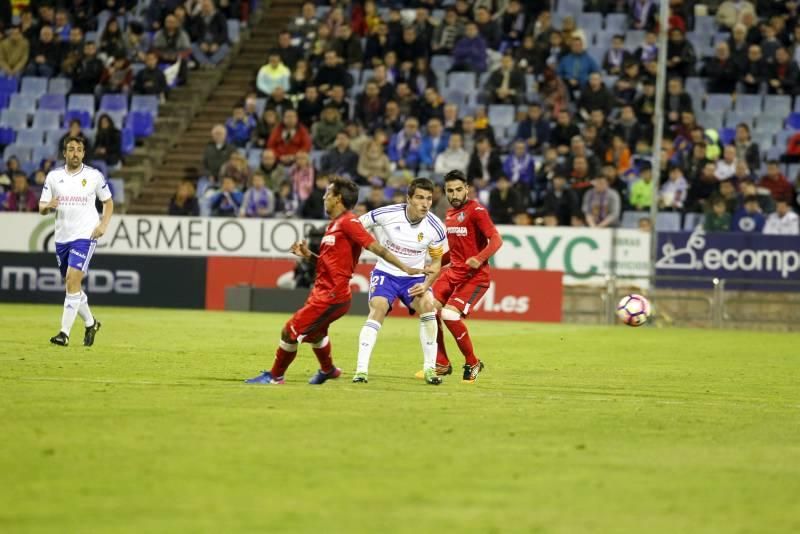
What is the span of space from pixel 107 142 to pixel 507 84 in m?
8.49

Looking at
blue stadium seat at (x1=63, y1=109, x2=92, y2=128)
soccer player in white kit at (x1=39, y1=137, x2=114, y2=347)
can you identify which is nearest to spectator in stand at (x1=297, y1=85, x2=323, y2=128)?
blue stadium seat at (x1=63, y1=109, x2=92, y2=128)

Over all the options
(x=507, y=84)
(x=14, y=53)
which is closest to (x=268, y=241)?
(x=507, y=84)

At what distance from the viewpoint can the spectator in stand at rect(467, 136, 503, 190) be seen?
94.6ft

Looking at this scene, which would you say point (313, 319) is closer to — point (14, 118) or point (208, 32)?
point (208, 32)

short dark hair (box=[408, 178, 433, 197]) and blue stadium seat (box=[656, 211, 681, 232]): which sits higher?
short dark hair (box=[408, 178, 433, 197])

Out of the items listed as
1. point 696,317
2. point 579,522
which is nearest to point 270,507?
point 579,522

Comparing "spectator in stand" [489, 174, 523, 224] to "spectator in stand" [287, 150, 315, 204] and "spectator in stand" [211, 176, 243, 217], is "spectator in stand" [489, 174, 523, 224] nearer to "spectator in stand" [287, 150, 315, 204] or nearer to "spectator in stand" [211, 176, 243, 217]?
"spectator in stand" [287, 150, 315, 204]

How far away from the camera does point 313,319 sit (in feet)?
41.6

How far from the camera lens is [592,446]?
931 cm

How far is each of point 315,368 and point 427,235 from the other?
236cm

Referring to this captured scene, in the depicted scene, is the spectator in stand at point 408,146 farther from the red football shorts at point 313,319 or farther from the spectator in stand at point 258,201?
the red football shorts at point 313,319

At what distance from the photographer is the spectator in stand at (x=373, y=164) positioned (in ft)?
96.2

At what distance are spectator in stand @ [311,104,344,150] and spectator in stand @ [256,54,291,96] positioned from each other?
171 centimetres

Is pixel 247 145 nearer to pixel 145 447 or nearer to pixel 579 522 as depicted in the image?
pixel 145 447
